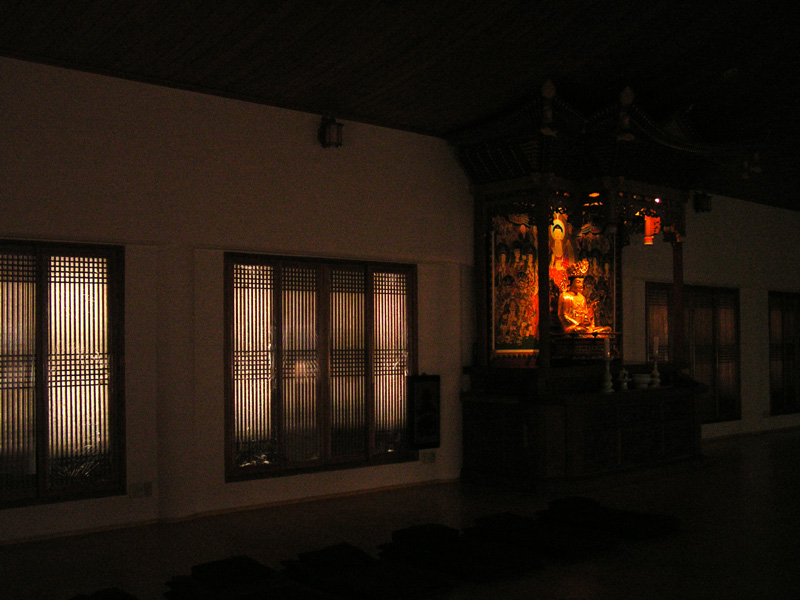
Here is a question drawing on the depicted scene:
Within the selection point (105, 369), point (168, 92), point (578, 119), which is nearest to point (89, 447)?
point (105, 369)

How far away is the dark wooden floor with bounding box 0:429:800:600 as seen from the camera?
181 inches

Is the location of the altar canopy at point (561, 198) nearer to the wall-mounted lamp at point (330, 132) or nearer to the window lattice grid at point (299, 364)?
the wall-mounted lamp at point (330, 132)

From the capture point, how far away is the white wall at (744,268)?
10.3 m

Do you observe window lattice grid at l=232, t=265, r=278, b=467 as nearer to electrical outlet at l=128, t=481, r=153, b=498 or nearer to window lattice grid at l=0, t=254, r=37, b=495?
electrical outlet at l=128, t=481, r=153, b=498

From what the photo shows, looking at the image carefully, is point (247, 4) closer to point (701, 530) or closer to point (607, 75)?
point (607, 75)

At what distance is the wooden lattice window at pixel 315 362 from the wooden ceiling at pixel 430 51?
159cm

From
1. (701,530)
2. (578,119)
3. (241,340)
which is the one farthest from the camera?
(578,119)

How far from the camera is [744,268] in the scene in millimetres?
11828

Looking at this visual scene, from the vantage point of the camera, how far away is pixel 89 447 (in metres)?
6.09

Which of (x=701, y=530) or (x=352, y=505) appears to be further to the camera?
(x=352, y=505)

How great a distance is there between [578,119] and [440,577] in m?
4.61

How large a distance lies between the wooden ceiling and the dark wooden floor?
142 inches

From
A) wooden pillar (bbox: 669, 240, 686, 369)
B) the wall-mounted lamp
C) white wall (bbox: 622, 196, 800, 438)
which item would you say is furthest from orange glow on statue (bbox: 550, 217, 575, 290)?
the wall-mounted lamp

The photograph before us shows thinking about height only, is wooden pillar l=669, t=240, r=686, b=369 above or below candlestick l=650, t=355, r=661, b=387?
above
